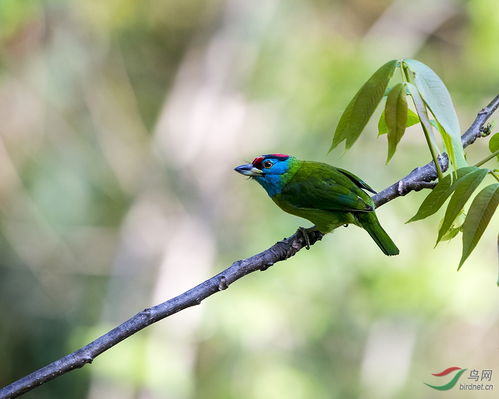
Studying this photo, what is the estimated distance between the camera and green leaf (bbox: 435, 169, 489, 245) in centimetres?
164

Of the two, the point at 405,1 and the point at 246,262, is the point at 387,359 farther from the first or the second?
the point at 246,262

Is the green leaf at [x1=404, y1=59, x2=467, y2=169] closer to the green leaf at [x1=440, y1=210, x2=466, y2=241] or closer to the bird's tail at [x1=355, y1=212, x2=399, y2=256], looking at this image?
the green leaf at [x1=440, y1=210, x2=466, y2=241]

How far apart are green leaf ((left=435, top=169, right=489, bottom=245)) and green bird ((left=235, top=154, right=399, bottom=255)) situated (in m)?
0.80

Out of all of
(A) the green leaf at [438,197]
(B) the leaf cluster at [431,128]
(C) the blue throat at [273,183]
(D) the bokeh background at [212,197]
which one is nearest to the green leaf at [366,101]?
(B) the leaf cluster at [431,128]

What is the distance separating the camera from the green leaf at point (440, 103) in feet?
5.12

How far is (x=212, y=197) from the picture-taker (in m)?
7.71

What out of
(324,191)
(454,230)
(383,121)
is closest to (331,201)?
(324,191)

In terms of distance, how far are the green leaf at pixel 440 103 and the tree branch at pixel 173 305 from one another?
50 centimetres

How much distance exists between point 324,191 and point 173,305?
1142mm

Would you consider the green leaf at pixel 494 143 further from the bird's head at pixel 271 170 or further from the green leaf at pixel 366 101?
the bird's head at pixel 271 170

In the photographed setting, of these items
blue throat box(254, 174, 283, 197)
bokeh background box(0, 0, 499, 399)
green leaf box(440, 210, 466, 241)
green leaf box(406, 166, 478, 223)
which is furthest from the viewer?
bokeh background box(0, 0, 499, 399)

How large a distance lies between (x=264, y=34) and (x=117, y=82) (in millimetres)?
2181

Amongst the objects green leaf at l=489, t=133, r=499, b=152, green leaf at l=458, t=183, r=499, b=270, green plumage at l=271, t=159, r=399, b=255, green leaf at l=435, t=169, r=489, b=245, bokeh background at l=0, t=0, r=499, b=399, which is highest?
bokeh background at l=0, t=0, r=499, b=399

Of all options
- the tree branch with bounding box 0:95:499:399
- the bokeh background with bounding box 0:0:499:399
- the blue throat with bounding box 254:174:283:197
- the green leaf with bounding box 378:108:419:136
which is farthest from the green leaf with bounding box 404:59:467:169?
the bokeh background with bounding box 0:0:499:399
